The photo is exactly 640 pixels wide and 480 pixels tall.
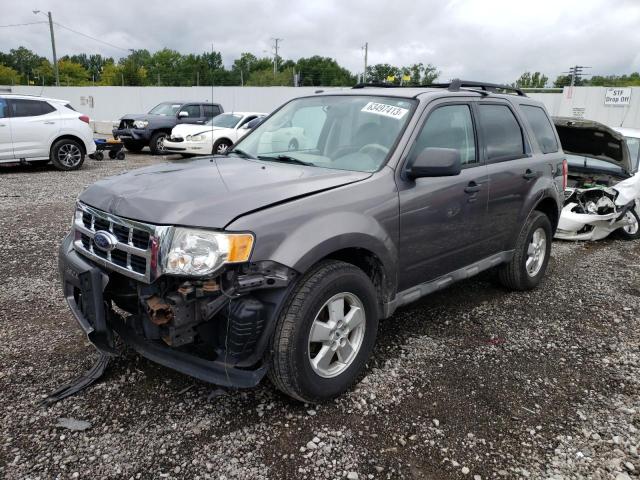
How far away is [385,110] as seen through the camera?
368 cm

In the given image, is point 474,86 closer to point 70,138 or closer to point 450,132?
point 450,132

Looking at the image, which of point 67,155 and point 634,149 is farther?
point 67,155

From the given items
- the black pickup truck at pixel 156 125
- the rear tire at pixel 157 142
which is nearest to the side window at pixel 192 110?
the black pickup truck at pixel 156 125

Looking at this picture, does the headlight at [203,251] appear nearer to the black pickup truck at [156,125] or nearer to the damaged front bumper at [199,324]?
the damaged front bumper at [199,324]

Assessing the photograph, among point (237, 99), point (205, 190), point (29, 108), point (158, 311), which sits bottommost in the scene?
point (158, 311)

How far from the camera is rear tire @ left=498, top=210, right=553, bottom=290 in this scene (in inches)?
187

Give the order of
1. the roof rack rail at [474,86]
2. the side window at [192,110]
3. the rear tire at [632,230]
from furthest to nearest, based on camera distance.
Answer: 1. the side window at [192,110]
2. the rear tire at [632,230]
3. the roof rack rail at [474,86]

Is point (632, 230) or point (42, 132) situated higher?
point (42, 132)

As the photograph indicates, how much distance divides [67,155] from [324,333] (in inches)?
459

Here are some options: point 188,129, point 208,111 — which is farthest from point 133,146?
point 188,129

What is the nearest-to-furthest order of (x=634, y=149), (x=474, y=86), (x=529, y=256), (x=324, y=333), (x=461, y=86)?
(x=324, y=333) → (x=461, y=86) → (x=474, y=86) → (x=529, y=256) → (x=634, y=149)

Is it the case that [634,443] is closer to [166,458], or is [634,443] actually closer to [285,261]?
[285,261]

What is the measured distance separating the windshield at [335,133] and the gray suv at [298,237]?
0.01m

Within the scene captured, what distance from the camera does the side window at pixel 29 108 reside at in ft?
37.4
